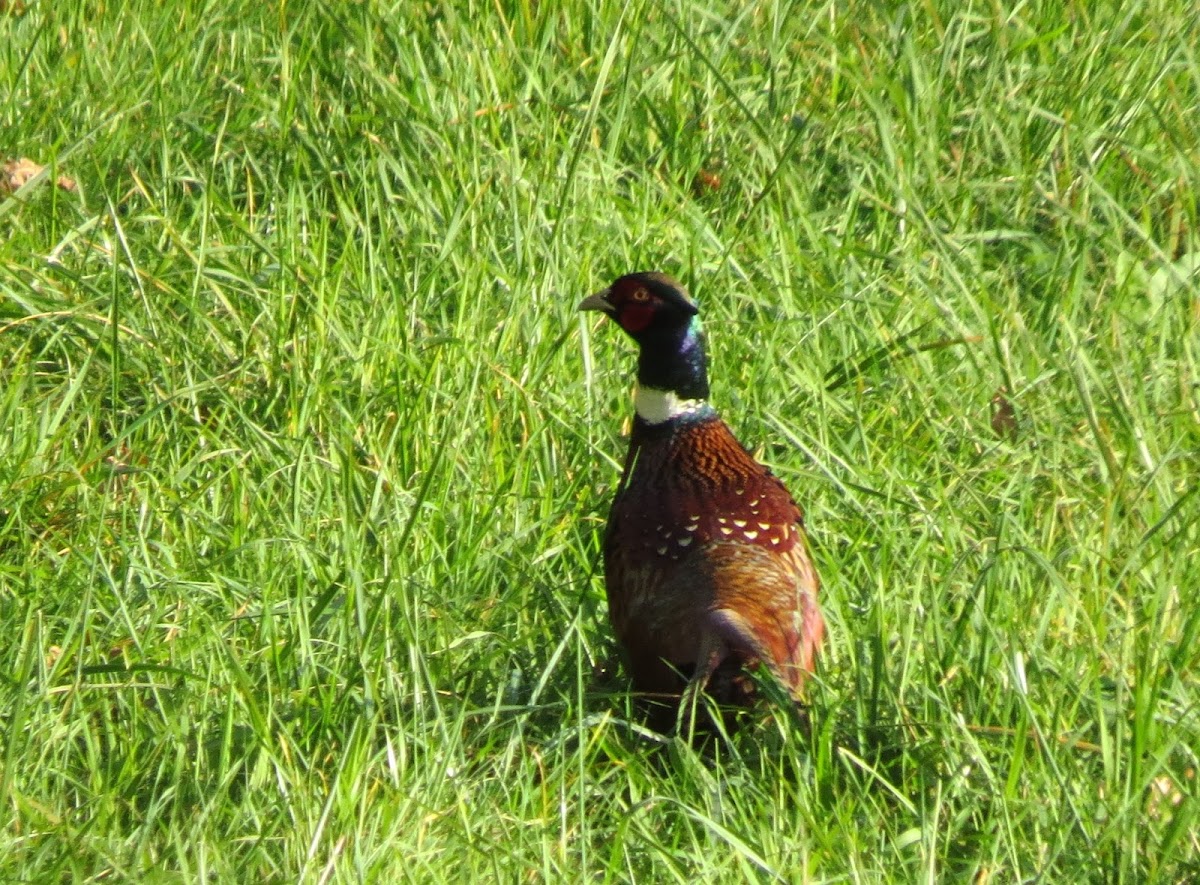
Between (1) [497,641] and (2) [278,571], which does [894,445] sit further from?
(2) [278,571]

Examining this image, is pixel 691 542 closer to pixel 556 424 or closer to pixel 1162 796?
pixel 556 424

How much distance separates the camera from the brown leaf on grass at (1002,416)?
13.9 feet

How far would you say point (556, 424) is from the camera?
4.16 m

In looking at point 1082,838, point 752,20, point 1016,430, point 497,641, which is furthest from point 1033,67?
point 1082,838

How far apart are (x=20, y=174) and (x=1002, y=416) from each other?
2.61 metres

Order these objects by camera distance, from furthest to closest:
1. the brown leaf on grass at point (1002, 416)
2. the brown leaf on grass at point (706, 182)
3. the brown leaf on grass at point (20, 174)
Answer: the brown leaf on grass at point (706, 182)
the brown leaf on grass at point (20, 174)
the brown leaf on grass at point (1002, 416)

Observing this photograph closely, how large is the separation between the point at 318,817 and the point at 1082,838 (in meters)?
1.20

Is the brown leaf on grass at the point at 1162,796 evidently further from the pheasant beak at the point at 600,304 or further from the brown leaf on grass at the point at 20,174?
the brown leaf on grass at the point at 20,174

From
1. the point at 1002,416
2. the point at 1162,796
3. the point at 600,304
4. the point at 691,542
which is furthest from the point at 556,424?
the point at 1162,796

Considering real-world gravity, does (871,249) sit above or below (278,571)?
above

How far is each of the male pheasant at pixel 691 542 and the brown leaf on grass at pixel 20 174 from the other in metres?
1.66

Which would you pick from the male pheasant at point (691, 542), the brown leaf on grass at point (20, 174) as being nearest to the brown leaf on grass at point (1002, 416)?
the male pheasant at point (691, 542)

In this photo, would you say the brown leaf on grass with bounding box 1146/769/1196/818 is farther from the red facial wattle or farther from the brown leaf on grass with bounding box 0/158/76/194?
the brown leaf on grass with bounding box 0/158/76/194

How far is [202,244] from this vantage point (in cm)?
430
